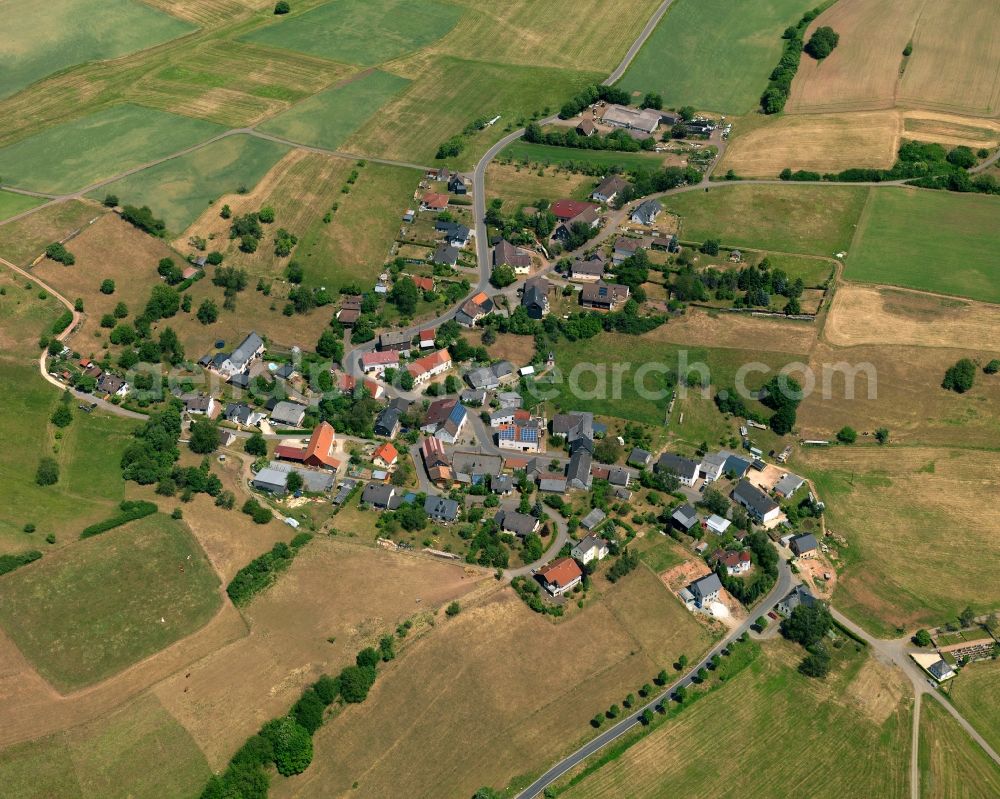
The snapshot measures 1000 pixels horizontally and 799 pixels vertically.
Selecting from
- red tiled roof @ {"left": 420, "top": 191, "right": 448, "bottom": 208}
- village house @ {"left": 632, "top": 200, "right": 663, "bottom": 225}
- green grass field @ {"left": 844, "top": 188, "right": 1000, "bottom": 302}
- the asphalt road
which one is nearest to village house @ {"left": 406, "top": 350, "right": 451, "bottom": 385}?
red tiled roof @ {"left": 420, "top": 191, "right": 448, "bottom": 208}

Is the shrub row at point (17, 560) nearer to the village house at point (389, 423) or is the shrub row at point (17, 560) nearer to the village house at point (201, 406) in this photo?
the village house at point (201, 406)

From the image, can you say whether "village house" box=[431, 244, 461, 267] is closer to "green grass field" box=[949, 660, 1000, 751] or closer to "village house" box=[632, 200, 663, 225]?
"village house" box=[632, 200, 663, 225]

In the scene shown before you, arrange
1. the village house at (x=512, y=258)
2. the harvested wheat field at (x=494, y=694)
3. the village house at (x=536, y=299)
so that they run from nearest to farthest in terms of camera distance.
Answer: the harvested wheat field at (x=494, y=694)
the village house at (x=536, y=299)
the village house at (x=512, y=258)

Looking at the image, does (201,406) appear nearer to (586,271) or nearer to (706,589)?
(586,271)

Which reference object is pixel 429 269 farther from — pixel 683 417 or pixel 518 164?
pixel 683 417

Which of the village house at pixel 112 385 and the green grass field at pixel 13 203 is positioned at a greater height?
the green grass field at pixel 13 203

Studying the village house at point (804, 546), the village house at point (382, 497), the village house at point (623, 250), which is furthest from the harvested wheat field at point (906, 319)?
the village house at point (382, 497)
